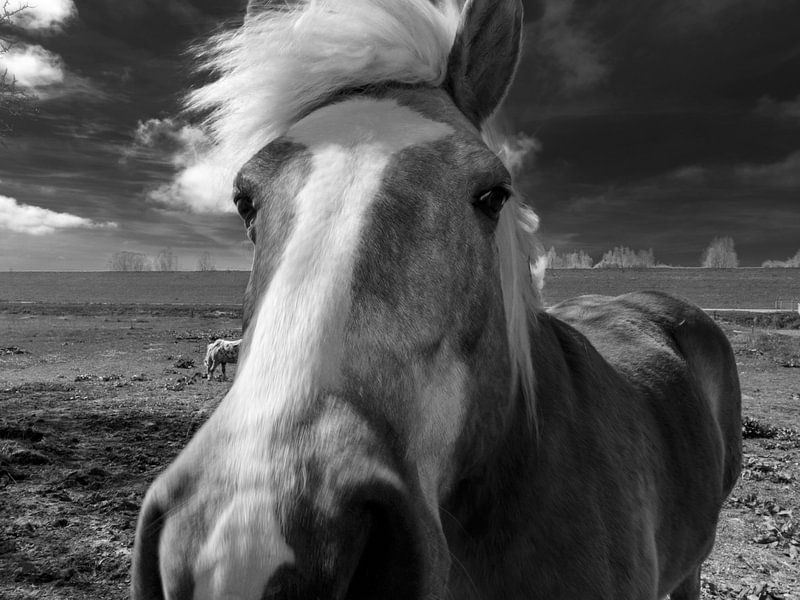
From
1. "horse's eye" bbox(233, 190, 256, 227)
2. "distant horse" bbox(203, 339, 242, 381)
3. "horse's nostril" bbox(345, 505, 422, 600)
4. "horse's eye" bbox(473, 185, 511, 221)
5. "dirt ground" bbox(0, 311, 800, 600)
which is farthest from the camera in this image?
"distant horse" bbox(203, 339, 242, 381)

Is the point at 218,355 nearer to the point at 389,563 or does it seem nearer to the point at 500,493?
the point at 500,493

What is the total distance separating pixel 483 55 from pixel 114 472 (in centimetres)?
608

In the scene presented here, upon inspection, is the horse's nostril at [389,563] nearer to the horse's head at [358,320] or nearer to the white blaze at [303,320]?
the horse's head at [358,320]

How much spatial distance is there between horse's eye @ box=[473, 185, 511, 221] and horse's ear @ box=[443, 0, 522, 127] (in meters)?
0.44

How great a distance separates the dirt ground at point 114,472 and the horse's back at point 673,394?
1615mm

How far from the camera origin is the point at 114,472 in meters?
5.89

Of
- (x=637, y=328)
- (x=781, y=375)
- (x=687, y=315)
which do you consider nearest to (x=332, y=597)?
(x=637, y=328)

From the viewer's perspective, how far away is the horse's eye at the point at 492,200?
5.10 ft

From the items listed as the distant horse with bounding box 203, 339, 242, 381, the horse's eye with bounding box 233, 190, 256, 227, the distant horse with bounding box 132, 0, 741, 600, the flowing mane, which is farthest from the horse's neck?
the distant horse with bounding box 203, 339, 242, 381

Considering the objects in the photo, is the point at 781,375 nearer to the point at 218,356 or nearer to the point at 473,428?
the point at 218,356

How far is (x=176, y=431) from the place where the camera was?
7461mm

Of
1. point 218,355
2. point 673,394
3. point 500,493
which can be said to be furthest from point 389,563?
point 218,355

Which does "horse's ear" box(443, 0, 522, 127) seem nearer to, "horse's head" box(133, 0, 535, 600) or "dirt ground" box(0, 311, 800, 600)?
"horse's head" box(133, 0, 535, 600)

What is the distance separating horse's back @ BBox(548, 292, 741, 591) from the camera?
2.52 metres
